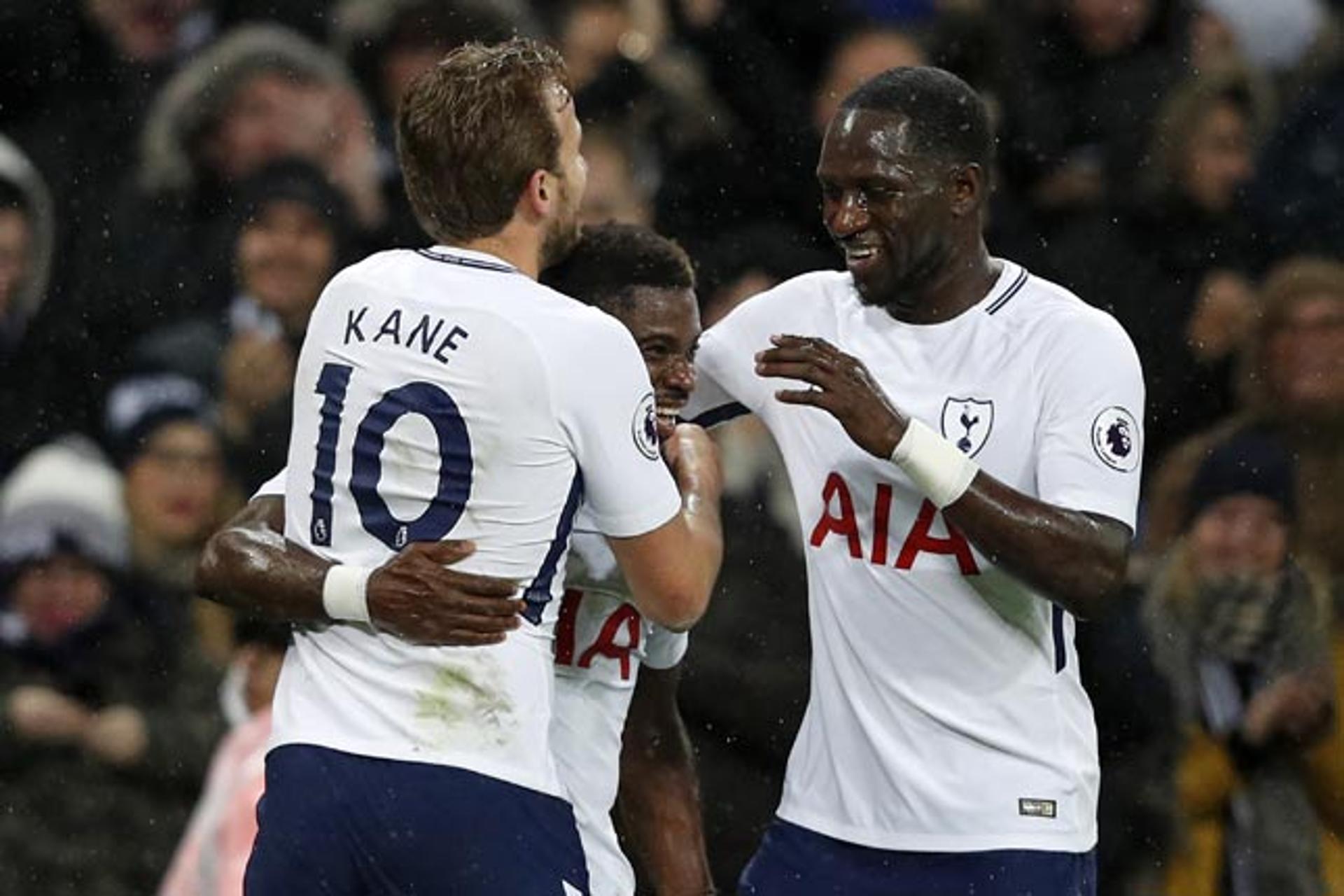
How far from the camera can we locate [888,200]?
4.89 meters

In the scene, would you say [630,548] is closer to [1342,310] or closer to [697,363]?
[697,363]

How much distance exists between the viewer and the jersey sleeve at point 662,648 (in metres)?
5.17

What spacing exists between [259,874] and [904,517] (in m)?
1.34

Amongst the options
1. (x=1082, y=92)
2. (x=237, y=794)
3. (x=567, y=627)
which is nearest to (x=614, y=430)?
(x=567, y=627)

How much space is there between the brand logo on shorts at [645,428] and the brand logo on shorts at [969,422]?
0.63 meters

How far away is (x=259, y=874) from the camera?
435 centimetres

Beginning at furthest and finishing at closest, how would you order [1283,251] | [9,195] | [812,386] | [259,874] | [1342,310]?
[9,195], [1283,251], [1342,310], [812,386], [259,874]

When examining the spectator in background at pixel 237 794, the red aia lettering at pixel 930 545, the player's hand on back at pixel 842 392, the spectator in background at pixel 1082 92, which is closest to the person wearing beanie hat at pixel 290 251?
the spectator in background at pixel 237 794

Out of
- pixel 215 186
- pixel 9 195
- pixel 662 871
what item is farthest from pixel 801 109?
pixel 662 871

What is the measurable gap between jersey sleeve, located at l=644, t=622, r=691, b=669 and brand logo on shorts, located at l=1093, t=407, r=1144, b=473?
92 cm

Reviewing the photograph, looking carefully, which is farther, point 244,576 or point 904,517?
point 904,517

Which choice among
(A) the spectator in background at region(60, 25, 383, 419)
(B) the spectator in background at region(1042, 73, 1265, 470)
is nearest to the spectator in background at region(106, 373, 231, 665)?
(A) the spectator in background at region(60, 25, 383, 419)

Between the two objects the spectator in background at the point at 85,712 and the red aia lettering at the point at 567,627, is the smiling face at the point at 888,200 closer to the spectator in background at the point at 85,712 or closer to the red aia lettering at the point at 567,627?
the red aia lettering at the point at 567,627

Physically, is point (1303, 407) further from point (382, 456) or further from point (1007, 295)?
point (382, 456)
